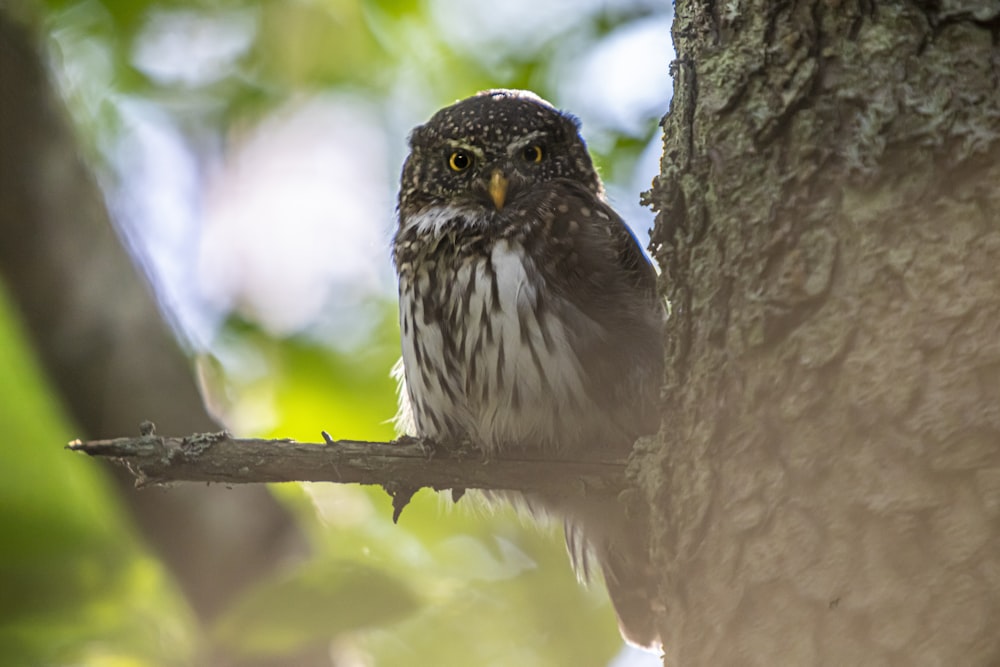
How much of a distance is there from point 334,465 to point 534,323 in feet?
3.06

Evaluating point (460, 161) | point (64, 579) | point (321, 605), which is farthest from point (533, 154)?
point (64, 579)

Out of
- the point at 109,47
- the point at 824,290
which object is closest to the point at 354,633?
the point at 824,290

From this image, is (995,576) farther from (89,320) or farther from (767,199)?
(89,320)

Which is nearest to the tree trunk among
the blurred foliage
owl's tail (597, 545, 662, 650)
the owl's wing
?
the owl's wing

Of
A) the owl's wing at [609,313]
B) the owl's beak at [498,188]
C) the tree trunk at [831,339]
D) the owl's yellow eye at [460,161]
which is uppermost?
the owl's yellow eye at [460,161]

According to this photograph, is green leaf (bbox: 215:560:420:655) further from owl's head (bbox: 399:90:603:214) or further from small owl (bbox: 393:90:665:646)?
owl's head (bbox: 399:90:603:214)

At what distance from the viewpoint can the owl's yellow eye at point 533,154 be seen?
3.63 m

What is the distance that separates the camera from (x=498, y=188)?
341 centimetres

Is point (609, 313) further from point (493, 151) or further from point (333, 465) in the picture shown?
point (333, 465)

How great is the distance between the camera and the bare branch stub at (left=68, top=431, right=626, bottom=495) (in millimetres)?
2127

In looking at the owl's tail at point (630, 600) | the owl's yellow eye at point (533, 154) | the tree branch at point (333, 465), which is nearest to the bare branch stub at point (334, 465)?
the tree branch at point (333, 465)

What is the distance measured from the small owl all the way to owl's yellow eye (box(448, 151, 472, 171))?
0.01 metres

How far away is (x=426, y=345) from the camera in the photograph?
3256 millimetres

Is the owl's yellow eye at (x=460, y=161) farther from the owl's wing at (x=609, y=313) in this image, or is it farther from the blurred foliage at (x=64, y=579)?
the blurred foliage at (x=64, y=579)
